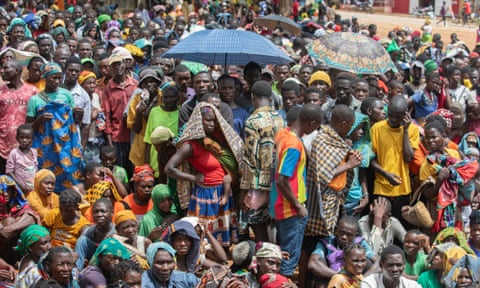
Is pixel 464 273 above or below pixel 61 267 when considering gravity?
below

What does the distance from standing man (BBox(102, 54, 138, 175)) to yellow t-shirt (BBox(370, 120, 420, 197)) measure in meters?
2.91

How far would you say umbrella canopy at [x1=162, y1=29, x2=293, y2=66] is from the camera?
838cm

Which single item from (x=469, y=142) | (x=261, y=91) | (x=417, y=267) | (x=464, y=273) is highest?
(x=261, y=91)

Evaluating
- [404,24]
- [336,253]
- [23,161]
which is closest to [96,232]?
[23,161]

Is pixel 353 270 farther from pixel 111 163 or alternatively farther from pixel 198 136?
pixel 111 163

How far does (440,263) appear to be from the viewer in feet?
21.1

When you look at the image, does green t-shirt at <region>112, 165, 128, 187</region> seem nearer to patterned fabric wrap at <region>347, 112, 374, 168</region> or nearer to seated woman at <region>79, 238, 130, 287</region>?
seated woman at <region>79, 238, 130, 287</region>

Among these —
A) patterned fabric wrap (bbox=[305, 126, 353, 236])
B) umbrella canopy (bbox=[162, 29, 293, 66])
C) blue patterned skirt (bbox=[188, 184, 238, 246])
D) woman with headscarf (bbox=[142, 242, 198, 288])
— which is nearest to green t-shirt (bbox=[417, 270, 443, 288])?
patterned fabric wrap (bbox=[305, 126, 353, 236])

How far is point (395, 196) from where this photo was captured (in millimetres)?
7605

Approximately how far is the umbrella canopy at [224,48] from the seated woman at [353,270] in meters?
2.86

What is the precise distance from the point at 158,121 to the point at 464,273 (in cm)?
332

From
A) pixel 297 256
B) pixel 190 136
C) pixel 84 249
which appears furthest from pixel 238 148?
pixel 84 249

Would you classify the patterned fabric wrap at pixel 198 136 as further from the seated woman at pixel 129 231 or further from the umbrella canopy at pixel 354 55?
the umbrella canopy at pixel 354 55

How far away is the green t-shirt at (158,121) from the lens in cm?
794
